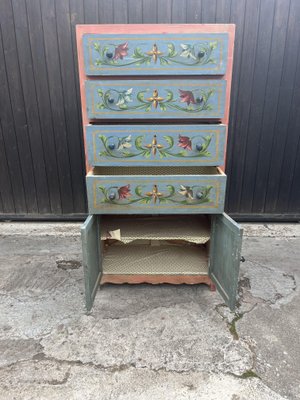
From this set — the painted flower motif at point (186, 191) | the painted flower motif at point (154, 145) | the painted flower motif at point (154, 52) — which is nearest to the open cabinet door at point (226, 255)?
the painted flower motif at point (186, 191)

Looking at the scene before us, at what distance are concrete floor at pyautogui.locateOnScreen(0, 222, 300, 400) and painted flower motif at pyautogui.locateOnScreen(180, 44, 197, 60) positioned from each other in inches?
56.0

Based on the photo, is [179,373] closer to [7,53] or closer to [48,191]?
[48,191]

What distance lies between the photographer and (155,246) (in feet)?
7.38

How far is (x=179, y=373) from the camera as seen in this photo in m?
1.34

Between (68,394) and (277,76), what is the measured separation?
109 inches

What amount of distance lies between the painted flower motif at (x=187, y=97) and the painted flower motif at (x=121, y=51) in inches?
13.8

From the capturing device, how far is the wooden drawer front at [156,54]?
4.96 ft

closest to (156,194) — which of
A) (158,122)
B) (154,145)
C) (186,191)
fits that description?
(186,191)

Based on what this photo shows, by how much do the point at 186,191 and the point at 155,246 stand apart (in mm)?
702

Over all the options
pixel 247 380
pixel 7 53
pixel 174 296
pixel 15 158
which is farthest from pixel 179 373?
pixel 7 53

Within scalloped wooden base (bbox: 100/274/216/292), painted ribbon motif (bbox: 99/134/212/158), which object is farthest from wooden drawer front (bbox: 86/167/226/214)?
scalloped wooden base (bbox: 100/274/216/292)

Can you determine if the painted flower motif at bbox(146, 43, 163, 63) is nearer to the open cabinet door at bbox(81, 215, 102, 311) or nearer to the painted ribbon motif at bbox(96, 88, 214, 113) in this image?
the painted ribbon motif at bbox(96, 88, 214, 113)

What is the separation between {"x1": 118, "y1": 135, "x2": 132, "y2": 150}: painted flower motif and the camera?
1.63 meters

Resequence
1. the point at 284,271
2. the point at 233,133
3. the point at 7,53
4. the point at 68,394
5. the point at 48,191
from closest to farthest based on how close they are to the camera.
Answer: the point at 68,394 → the point at 284,271 → the point at 7,53 → the point at 233,133 → the point at 48,191
